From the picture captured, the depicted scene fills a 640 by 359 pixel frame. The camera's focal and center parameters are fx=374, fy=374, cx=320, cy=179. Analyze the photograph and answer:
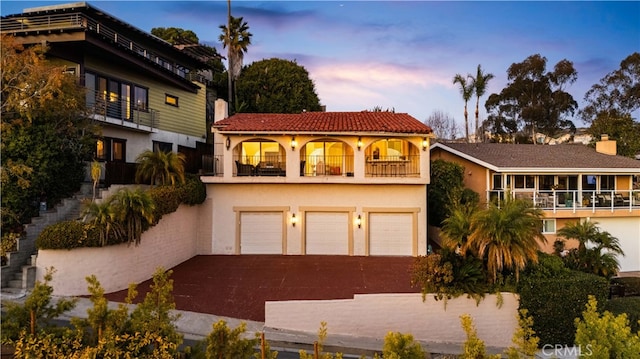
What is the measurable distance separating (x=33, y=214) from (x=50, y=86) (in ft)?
15.8

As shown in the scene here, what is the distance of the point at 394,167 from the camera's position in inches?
748

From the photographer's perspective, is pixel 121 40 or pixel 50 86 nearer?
pixel 50 86

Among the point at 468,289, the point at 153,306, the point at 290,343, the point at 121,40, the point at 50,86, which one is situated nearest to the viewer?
the point at 153,306

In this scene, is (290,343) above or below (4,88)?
below

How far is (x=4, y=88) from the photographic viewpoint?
13.4m

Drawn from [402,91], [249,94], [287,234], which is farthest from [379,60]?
[287,234]

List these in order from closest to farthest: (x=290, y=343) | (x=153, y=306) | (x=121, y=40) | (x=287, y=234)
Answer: (x=153, y=306) < (x=290, y=343) < (x=287, y=234) < (x=121, y=40)

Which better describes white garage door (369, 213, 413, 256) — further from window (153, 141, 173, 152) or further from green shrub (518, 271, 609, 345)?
window (153, 141, 173, 152)

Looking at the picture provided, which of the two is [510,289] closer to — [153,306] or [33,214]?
[153,306]

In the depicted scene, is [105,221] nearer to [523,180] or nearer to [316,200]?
[316,200]

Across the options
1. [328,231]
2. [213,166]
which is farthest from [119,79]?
[328,231]

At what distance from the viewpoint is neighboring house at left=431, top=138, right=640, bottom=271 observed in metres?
21.4

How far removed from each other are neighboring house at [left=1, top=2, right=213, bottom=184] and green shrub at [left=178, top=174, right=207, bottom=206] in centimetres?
302

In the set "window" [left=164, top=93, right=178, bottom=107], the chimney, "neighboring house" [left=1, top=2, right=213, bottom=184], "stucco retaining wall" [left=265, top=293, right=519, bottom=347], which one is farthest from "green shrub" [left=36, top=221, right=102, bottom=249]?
the chimney
